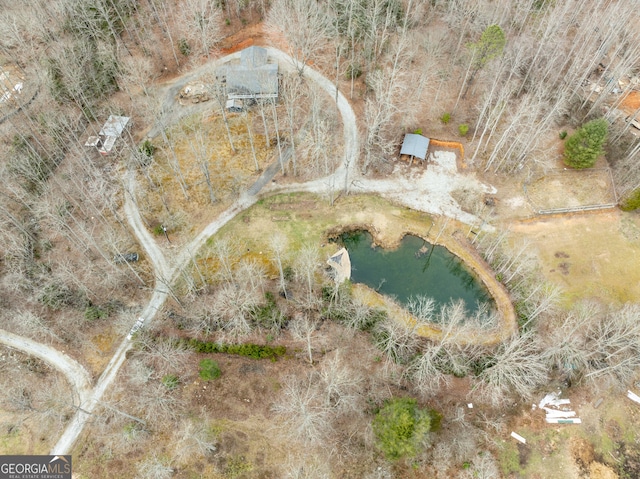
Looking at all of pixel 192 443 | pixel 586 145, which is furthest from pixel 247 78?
pixel 192 443

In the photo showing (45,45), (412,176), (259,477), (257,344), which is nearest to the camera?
(259,477)

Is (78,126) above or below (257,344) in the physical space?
above

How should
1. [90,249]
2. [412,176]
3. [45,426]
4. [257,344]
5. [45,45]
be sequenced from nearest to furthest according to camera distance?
[45,426] → [257,344] → [90,249] → [412,176] → [45,45]

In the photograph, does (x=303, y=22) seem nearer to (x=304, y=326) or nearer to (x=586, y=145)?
(x=304, y=326)

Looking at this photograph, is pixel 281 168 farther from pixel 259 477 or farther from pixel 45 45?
pixel 45 45

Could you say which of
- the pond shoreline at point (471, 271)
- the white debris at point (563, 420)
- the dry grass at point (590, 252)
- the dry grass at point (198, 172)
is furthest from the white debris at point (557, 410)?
the dry grass at point (198, 172)

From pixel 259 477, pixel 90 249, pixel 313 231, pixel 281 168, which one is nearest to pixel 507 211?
pixel 313 231
